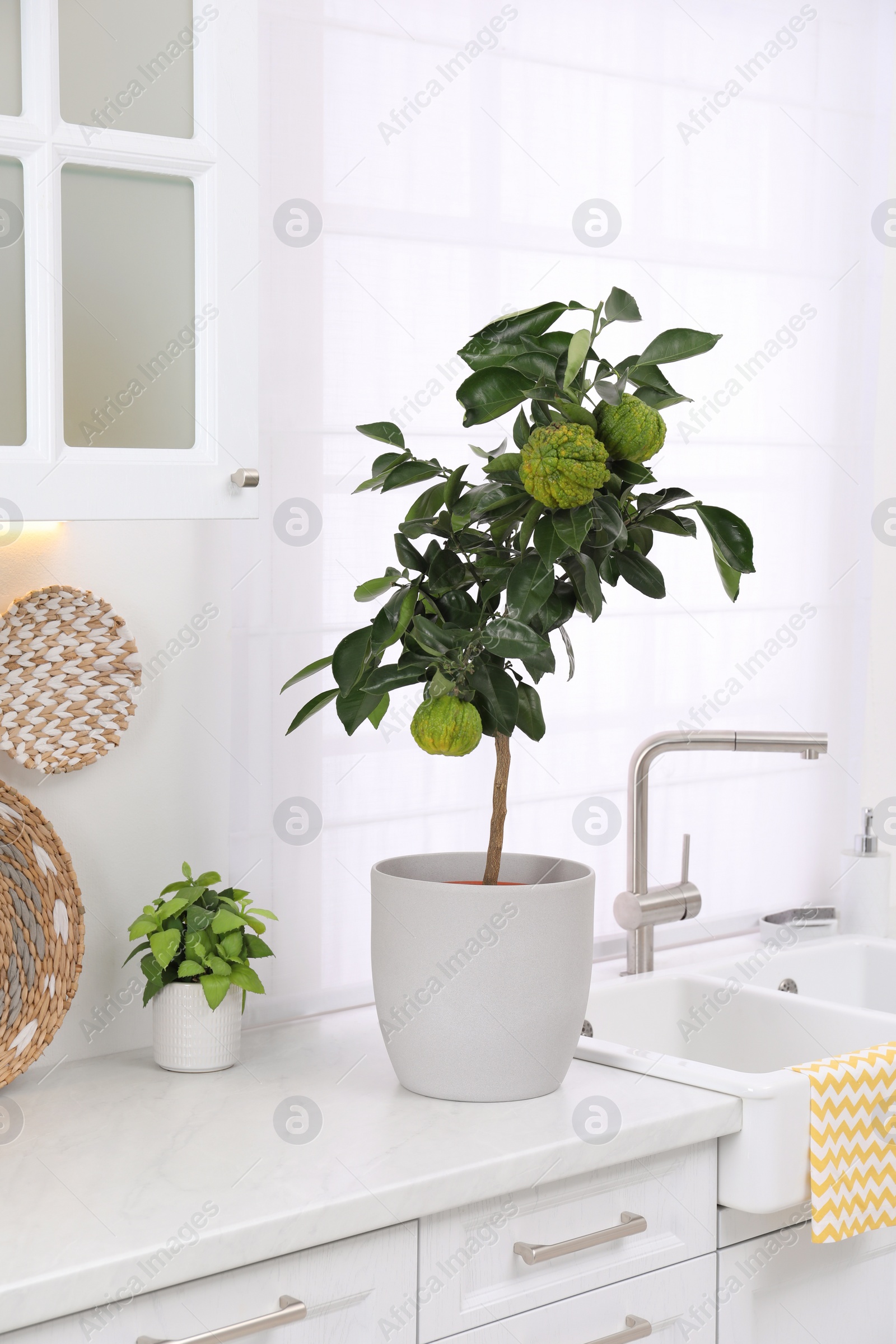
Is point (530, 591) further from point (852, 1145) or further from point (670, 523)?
point (852, 1145)

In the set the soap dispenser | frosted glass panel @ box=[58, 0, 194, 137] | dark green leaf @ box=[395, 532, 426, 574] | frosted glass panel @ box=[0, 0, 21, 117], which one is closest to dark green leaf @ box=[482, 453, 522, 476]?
dark green leaf @ box=[395, 532, 426, 574]

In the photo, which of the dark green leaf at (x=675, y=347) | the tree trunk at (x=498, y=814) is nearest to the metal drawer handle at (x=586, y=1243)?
the tree trunk at (x=498, y=814)

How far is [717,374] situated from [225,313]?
1121 millimetres

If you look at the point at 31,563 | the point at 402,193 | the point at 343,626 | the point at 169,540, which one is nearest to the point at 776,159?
the point at 402,193

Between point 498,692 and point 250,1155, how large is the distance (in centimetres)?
47

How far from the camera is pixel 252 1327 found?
41.7 inches

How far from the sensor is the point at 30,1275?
0.97m

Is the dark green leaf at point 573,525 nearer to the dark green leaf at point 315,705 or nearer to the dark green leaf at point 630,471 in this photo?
the dark green leaf at point 630,471

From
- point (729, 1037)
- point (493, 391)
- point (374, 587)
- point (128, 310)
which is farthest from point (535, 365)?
point (729, 1037)

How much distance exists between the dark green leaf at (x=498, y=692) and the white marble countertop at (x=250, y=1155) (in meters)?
0.37

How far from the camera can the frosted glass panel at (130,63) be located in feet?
3.72

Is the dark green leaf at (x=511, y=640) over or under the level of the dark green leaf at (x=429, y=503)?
under

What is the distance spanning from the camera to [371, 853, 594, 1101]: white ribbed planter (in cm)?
134

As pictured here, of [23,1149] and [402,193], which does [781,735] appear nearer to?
[402,193]
